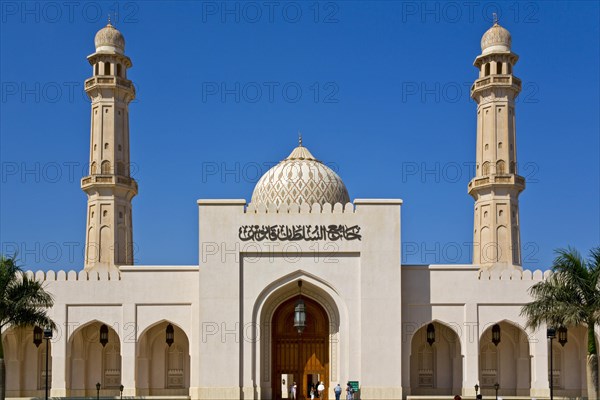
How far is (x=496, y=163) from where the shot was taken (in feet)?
118

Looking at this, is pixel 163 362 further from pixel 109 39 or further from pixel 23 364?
pixel 109 39

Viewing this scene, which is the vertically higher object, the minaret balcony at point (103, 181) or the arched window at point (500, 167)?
the arched window at point (500, 167)

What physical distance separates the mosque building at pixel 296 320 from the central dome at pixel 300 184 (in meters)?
0.06

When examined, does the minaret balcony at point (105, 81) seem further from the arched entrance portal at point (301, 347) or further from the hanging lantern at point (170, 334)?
the arched entrance portal at point (301, 347)

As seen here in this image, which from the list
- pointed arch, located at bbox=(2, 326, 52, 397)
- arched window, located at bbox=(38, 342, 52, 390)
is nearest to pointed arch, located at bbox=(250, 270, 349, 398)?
pointed arch, located at bbox=(2, 326, 52, 397)

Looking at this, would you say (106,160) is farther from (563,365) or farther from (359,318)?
(563,365)

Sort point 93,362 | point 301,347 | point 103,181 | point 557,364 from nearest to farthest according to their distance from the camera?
point 301,347
point 93,362
point 557,364
point 103,181

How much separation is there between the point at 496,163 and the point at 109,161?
14.5 meters

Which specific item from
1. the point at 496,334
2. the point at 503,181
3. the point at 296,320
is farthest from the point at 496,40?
the point at 296,320

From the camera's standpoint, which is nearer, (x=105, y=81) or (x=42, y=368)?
(x=42, y=368)

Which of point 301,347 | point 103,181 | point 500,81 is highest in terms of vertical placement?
point 500,81

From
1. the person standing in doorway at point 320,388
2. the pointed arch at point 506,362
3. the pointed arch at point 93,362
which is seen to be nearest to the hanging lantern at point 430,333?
the pointed arch at point 506,362

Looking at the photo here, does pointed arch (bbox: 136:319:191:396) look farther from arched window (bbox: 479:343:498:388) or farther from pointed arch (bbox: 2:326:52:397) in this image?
arched window (bbox: 479:343:498:388)

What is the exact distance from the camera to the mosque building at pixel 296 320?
29281mm
